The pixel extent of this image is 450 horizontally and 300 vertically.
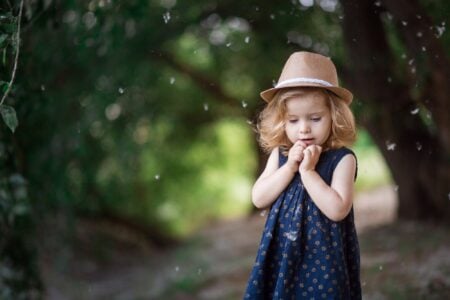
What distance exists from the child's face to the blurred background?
878 mm

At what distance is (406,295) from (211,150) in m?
8.47

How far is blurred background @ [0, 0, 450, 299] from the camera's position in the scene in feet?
16.4

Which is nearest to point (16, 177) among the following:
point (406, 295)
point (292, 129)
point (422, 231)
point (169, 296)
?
point (292, 129)

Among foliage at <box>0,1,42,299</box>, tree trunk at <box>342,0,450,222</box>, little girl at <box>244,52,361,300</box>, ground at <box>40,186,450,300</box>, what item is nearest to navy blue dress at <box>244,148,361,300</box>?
Result: little girl at <box>244,52,361,300</box>

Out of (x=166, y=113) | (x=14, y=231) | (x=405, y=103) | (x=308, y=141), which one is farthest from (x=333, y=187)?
(x=166, y=113)

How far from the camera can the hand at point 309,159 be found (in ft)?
9.01

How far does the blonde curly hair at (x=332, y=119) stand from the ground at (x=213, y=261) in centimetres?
85

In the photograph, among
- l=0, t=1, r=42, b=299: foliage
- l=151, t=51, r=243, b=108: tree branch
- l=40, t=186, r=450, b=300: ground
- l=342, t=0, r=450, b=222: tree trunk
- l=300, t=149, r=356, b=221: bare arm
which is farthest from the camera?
l=151, t=51, r=243, b=108: tree branch

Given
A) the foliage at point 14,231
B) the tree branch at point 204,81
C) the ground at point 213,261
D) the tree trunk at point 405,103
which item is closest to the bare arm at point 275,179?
the ground at point 213,261

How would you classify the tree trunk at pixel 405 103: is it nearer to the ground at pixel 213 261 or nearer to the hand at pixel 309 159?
the ground at pixel 213 261

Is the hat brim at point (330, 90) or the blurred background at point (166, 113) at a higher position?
the hat brim at point (330, 90)

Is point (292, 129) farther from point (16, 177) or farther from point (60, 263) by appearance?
point (60, 263)

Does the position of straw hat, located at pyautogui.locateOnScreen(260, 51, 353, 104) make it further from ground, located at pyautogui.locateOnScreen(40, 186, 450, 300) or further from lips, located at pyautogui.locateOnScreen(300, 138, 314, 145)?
ground, located at pyautogui.locateOnScreen(40, 186, 450, 300)

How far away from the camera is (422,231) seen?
7305 millimetres
